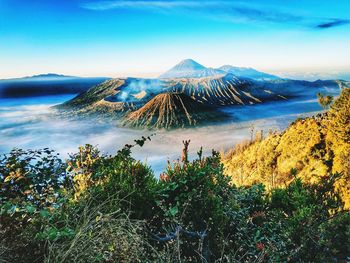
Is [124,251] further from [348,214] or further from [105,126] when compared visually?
[105,126]

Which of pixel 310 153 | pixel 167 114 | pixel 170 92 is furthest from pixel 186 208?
pixel 170 92

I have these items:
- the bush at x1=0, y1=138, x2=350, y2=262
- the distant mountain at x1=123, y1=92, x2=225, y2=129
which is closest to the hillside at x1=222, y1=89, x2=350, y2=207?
the bush at x1=0, y1=138, x2=350, y2=262

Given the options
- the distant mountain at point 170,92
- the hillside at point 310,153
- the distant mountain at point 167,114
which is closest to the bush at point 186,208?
the hillside at point 310,153

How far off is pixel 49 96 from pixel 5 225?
177ft

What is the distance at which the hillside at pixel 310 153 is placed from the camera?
6.26 m

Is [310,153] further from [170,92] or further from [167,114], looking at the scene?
[170,92]

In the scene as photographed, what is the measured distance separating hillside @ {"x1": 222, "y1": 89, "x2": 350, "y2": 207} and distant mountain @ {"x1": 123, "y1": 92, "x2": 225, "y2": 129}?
21633 millimetres

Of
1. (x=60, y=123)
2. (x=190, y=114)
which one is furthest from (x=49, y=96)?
(x=190, y=114)

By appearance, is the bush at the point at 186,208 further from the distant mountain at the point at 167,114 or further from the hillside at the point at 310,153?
the distant mountain at the point at 167,114

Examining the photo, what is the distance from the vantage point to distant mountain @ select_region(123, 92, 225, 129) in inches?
1283

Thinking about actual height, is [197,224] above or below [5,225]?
below

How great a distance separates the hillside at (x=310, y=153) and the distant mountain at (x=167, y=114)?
21.6 m

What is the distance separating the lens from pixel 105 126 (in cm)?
3516

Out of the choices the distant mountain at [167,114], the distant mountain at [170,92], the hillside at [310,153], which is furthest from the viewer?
the distant mountain at [170,92]
